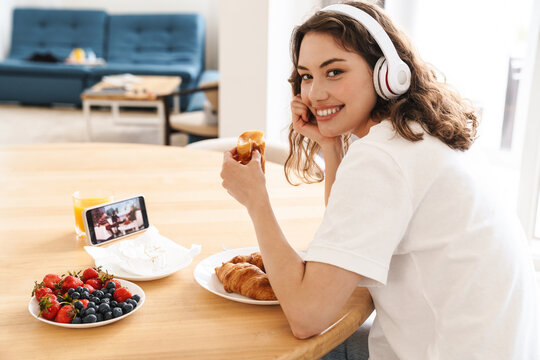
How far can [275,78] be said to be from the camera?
347 centimetres

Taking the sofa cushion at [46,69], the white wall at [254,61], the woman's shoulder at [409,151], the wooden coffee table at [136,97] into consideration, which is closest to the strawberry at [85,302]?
the woman's shoulder at [409,151]

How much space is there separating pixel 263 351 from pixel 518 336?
0.47 metres

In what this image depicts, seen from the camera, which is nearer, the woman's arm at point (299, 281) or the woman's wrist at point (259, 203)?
the woman's arm at point (299, 281)

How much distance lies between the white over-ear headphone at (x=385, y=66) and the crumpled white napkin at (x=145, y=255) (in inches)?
21.1

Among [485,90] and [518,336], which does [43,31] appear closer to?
[485,90]

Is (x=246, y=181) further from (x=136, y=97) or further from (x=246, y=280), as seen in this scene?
(x=136, y=97)

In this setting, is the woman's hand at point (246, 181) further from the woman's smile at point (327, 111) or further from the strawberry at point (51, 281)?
the strawberry at point (51, 281)

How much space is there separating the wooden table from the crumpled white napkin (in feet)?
0.08

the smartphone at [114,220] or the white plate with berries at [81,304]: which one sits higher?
the smartphone at [114,220]

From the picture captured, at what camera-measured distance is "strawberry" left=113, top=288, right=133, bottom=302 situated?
0.98 meters

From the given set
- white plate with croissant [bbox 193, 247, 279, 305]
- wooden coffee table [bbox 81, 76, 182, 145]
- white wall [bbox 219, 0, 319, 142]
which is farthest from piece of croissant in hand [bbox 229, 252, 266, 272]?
wooden coffee table [bbox 81, 76, 182, 145]

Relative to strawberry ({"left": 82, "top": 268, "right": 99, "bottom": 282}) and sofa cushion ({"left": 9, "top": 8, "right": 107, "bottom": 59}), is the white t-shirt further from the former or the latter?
sofa cushion ({"left": 9, "top": 8, "right": 107, "bottom": 59})

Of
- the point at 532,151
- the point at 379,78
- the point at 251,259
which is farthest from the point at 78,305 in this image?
the point at 532,151

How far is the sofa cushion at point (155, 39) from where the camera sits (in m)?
7.27
